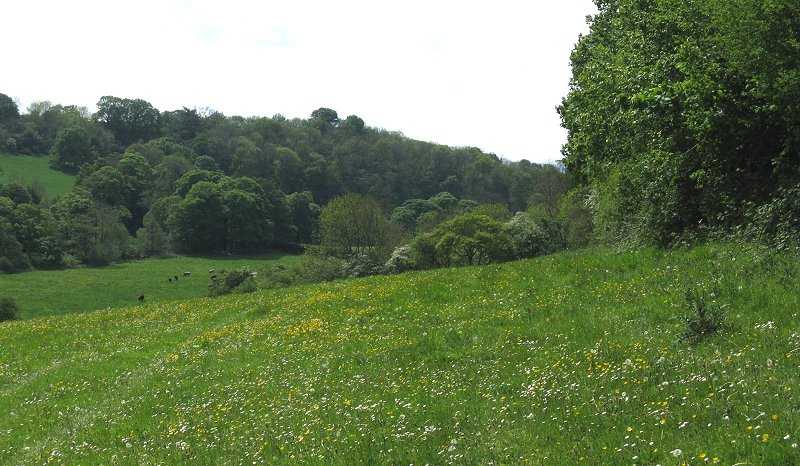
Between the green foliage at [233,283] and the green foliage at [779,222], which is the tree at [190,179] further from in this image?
the green foliage at [779,222]

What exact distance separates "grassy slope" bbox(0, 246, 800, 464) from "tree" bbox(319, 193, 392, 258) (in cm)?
5095

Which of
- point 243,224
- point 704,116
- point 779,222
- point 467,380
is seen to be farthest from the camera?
point 243,224

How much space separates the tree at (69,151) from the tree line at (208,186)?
30cm

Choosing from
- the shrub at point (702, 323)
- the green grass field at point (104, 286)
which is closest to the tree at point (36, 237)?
the green grass field at point (104, 286)

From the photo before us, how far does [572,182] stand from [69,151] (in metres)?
150

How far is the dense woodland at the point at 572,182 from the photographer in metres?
16.3

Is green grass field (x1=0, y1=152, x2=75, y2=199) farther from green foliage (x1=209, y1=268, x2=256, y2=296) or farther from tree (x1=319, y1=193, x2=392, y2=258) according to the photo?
green foliage (x1=209, y1=268, x2=256, y2=296)

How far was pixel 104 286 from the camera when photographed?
84375 mm

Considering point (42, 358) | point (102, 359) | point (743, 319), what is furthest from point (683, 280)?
point (42, 358)

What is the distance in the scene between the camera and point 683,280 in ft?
50.0

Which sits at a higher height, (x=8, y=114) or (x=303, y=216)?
(x=8, y=114)

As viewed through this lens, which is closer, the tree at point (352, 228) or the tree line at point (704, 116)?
the tree line at point (704, 116)

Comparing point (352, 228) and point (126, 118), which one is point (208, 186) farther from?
point (126, 118)

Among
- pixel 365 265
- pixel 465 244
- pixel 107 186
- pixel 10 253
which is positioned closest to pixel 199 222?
pixel 107 186
